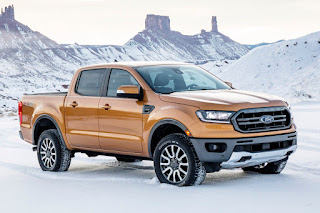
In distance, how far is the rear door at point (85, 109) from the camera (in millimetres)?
8125

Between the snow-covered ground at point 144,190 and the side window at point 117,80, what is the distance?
4.24 feet

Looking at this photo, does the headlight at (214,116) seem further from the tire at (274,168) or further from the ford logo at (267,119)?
the tire at (274,168)

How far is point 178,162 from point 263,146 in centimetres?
108

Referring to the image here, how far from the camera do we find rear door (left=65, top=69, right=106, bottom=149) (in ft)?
26.7

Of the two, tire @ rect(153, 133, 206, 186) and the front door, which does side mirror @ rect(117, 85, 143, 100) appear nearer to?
the front door

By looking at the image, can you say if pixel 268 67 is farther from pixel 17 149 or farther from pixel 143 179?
pixel 143 179

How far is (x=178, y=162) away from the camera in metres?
6.90

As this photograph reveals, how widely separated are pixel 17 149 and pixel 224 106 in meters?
6.86

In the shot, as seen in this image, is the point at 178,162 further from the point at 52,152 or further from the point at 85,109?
the point at 52,152

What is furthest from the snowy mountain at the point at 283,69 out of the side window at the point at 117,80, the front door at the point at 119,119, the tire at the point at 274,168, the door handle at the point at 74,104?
the front door at the point at 119,119

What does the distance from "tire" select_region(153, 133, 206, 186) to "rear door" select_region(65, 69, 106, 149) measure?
139cm

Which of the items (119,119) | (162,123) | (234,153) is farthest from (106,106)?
(234,153)

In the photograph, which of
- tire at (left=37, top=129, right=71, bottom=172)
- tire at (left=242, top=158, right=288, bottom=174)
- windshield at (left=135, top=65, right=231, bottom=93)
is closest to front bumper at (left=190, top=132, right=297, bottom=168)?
tire at (left=242, top=158, right=288, bottom=174)

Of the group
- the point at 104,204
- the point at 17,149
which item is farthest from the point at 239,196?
the point at 17,149
